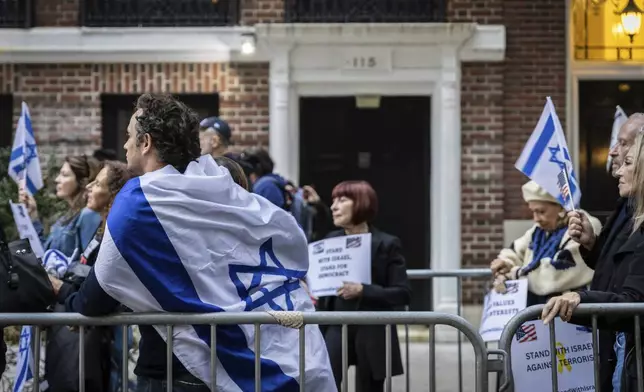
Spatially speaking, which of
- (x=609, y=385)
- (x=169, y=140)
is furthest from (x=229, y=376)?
(x=609, y=385)

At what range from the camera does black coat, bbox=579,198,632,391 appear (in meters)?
4.88

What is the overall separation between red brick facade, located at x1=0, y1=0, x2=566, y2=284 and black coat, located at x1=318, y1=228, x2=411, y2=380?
6.12 metres

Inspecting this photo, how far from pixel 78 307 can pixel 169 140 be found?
76 cm

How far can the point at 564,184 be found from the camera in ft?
18.8

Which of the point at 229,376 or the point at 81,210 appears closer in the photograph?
the point at 229,376

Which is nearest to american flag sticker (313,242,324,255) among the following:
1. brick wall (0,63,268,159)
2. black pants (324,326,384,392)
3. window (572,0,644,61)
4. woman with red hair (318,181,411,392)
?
woman with red hair (318,181,411,392)

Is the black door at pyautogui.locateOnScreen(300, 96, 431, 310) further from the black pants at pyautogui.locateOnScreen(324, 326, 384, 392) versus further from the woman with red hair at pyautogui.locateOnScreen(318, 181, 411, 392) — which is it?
the black pants at pyautogui.locateOnScreen(324, 326, 384, 392)

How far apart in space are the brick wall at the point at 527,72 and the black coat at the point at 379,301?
634cm

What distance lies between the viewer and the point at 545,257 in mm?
6500

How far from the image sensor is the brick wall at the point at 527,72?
42.5 ft

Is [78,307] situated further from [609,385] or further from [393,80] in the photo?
[393,80]

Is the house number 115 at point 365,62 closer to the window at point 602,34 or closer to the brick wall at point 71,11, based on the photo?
the brick wall at point 71,11

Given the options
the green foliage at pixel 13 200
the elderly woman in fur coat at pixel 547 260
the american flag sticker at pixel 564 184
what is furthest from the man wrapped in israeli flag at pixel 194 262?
the green foliage at pixel 13 200

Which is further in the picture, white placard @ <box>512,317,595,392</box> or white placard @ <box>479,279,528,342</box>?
white placard @ <box>479,279,528,342</box>
